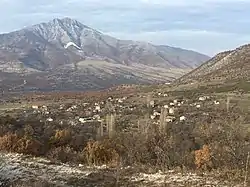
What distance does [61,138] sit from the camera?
125 ft

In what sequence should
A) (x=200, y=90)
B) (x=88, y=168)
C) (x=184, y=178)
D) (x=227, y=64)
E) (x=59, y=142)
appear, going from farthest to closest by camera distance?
(x=227, y=64), (x=200, y=90), (x=59, y=142), (x=88, y=168), (x=184, y=178)

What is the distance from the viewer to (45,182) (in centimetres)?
1548

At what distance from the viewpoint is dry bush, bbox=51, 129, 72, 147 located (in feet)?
119

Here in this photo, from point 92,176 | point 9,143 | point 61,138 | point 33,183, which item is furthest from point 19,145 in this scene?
point 61,138

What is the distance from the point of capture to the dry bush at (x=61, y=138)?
36.2 m

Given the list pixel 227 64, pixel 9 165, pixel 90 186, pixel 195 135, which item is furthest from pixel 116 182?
pixel 227 64

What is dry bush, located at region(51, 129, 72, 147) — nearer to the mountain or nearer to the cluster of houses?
the cluster of houses

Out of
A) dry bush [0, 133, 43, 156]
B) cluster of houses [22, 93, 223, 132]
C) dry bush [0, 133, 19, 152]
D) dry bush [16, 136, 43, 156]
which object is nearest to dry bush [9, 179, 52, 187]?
dry bush [0, 133, 19, 152]

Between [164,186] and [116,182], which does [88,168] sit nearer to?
[116,182]

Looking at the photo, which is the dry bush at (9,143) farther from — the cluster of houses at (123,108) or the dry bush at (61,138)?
the cluster of houses at (123,108)

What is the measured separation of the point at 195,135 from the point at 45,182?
30841 mm

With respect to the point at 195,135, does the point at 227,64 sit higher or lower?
higher

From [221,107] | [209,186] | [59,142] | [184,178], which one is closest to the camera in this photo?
[209,186]

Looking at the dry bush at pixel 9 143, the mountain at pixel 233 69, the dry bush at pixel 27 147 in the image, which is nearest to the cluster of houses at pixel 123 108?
the mountain at pixel 233 69
